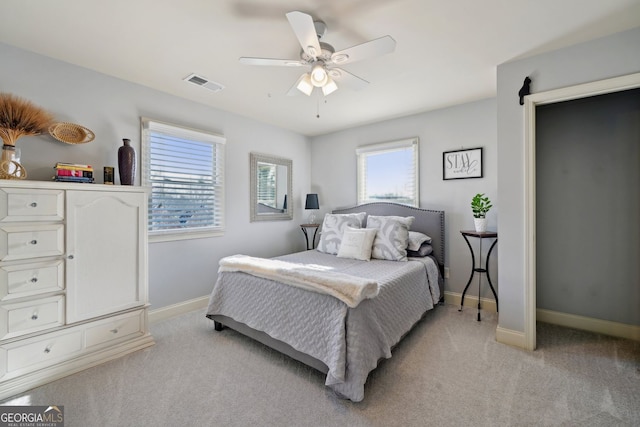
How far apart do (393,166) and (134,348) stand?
11.8 feet

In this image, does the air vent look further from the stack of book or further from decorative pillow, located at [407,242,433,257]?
decorative pillow, located at [407,242,433,257]

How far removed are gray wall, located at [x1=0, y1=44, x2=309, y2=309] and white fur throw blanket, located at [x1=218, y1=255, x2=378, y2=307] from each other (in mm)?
1037

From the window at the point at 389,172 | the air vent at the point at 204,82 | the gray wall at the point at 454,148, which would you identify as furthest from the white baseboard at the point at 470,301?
the air vent at the point at 204,82

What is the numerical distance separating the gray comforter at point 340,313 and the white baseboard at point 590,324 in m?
1.16

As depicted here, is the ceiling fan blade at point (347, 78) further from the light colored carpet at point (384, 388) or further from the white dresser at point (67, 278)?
the light colored carpet at point (384, 388)

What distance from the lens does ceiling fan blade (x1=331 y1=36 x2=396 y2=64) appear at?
1.66 m

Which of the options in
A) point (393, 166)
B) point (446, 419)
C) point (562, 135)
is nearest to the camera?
point (446, 419)

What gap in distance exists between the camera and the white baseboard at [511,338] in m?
2.36

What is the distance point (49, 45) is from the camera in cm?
216

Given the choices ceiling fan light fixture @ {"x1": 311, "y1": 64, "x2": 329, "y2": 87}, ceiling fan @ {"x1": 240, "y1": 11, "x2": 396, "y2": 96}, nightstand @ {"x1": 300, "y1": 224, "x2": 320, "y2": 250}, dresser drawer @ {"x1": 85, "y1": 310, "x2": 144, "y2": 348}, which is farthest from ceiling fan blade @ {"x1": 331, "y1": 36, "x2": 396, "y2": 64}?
nightstand @ {"x1": 300, "y1": 224, "x2": 320, "y2": 250}

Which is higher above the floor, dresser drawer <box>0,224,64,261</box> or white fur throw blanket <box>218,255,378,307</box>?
dresser drawer <box>0,224,64,261</box>

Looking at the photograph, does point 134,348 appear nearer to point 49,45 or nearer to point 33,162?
point 33,162

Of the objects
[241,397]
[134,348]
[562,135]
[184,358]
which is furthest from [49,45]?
[562,135]

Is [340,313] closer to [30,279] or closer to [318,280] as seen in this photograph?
[318,280]
